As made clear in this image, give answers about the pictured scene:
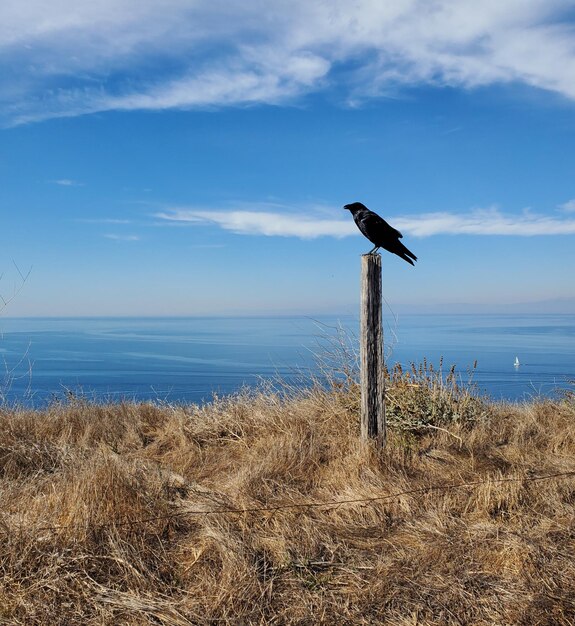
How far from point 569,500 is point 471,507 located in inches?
33.2

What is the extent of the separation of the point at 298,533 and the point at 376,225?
3.30 meters

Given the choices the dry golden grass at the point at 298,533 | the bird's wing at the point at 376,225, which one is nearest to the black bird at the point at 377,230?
the bird's wing at the point at 376,225

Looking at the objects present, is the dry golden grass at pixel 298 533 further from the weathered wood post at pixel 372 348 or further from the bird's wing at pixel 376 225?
the bird's wing at pixel 376 225

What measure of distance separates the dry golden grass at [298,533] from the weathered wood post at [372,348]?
36cm

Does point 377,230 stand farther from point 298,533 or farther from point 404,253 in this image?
point 298,533

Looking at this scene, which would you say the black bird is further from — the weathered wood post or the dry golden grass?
the dry golden grass

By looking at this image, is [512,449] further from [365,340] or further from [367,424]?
[365,340]

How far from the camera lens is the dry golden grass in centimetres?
301

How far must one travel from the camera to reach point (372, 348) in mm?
5742

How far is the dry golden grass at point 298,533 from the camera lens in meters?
3.01

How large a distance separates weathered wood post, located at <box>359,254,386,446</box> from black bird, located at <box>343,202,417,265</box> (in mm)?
235

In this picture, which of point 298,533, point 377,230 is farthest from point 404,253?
point 298,533

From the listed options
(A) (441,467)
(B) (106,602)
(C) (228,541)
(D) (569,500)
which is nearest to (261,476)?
(C) (228,541)

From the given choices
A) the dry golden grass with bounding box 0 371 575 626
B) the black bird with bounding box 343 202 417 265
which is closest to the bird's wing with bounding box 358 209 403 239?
the black bird with bounding box 343 202 417 265
